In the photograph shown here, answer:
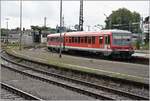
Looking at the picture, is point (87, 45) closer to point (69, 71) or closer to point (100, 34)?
point (100, 34)

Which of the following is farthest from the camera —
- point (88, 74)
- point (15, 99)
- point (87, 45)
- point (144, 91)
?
point (87, 45)

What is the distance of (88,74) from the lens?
19.7 metres

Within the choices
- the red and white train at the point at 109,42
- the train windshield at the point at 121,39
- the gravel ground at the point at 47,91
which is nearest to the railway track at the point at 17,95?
the gravel ground at the point at 47,91

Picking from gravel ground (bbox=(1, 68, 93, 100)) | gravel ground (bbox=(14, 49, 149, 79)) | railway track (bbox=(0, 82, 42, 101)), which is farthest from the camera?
gravel ground (bbox=(14, 49, 149, 79))

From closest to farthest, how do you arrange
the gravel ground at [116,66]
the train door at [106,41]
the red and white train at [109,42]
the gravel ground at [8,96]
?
1. the gravel ground at [8,96]
2. the gravel ground at [116,66]
3. the red and white train at [109,42]
4. the train door at [106,41]

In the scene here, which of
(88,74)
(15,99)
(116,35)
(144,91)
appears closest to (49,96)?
(15,99)

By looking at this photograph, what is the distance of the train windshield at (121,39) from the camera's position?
32.6 metres

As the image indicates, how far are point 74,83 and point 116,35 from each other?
1534cm

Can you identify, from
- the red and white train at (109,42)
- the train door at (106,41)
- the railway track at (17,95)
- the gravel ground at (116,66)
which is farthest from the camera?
the train door at (106,41)

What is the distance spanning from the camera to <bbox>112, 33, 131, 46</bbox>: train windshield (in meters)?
32.6

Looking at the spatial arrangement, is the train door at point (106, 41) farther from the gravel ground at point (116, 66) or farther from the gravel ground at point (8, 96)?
the gravel ground at point (8, 96)

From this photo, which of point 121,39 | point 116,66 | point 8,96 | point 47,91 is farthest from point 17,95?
point 121,39

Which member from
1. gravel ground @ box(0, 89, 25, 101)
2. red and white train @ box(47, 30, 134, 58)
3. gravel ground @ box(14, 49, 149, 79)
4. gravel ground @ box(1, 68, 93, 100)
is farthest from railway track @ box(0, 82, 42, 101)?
red and white train @ box(47, 30, 134, 58)

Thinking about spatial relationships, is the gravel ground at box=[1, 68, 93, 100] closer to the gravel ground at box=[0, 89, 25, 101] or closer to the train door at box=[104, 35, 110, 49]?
the gravel ground at box=[0, 89, 25, 101]
